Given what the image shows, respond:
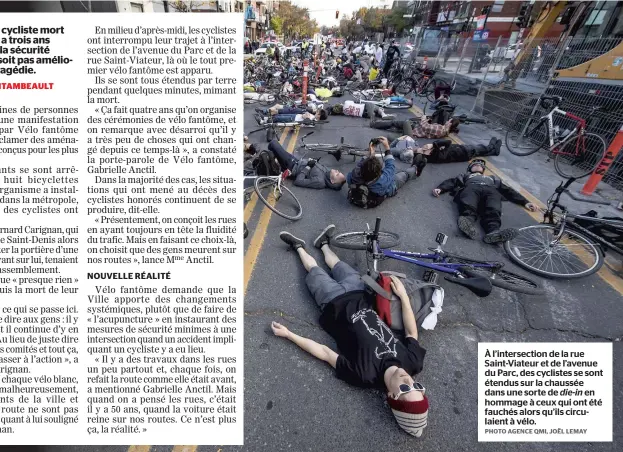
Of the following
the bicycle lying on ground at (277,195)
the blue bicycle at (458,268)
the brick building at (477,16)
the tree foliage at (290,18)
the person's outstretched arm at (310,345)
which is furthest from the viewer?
the tree foliage at (290,18)

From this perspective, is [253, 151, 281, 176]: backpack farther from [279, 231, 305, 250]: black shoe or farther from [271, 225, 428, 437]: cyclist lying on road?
[271, 225, 428, 437]: cyclist lying on road

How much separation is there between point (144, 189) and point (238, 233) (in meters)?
0.59

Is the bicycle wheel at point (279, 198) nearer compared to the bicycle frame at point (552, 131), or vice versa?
the bicycle wheel at point (279, 198)

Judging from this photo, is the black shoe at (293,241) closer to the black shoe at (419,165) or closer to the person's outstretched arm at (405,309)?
the person's outstretched arm at (405,309)

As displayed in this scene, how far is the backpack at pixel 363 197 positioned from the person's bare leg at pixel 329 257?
1201 millimetres

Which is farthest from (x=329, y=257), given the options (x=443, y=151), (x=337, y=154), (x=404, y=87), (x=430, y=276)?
(x=404, y=87)

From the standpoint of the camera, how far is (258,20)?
55312mm

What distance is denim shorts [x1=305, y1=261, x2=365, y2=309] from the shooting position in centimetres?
279

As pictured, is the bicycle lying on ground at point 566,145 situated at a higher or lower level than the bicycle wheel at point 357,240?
higher

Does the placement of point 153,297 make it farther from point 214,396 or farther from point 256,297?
point 256,297

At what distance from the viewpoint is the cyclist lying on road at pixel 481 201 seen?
3.91 metres

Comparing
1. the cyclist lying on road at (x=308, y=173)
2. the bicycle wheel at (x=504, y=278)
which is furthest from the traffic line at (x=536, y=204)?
the cyclist lying on road at (x=308, y=173)

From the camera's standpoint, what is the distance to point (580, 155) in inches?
243

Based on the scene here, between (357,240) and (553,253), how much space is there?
2.48m
